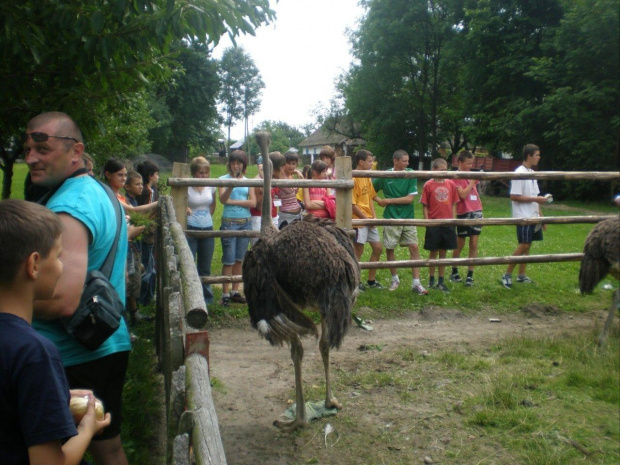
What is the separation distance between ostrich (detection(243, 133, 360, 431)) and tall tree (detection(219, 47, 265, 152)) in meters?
61.6

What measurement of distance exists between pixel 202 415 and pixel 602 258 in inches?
184

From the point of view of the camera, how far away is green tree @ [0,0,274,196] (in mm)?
3297

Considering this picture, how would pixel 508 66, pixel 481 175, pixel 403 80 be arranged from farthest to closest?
pixel 403 80
pixel 508 66
pixel 481 175

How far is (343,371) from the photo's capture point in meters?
4.83

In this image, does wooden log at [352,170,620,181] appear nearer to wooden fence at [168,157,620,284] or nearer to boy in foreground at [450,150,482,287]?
wooden fence at [168,157,620,284]

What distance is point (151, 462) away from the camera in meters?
3.29

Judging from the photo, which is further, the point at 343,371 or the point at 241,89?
the point at 241,89

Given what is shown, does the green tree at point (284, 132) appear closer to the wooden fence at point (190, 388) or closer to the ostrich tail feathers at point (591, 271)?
the ostrich tail feathers at point (591, 271)

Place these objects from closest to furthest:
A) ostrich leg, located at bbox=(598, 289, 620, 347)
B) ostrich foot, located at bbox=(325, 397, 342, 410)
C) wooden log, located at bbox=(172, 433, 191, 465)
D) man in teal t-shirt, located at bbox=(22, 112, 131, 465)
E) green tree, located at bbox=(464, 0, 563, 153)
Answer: wooden log, located at bbox=(172, 433, 191, 465) → man in teal t-shirt, located at bbox=(22, 112, 131, 465) → ostrich foot, located at bbox=(325, 397, 342, 410) → ostrich leg, located at bbox=(598, 289, 620, 347) → green tree, located at bbox=(464, 0, 563, 153)

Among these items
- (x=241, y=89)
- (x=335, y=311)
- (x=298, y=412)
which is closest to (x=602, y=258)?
(x=335, y=311)

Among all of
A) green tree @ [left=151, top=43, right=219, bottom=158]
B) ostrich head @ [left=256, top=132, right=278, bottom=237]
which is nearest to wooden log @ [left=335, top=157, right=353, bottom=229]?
ostrich head @ [left=256, top=132, right=278, bottom=237]

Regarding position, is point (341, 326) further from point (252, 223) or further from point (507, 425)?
point (252, 223)

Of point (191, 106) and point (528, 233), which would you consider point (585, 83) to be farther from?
point (191, 106)

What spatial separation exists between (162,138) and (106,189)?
110 feet
